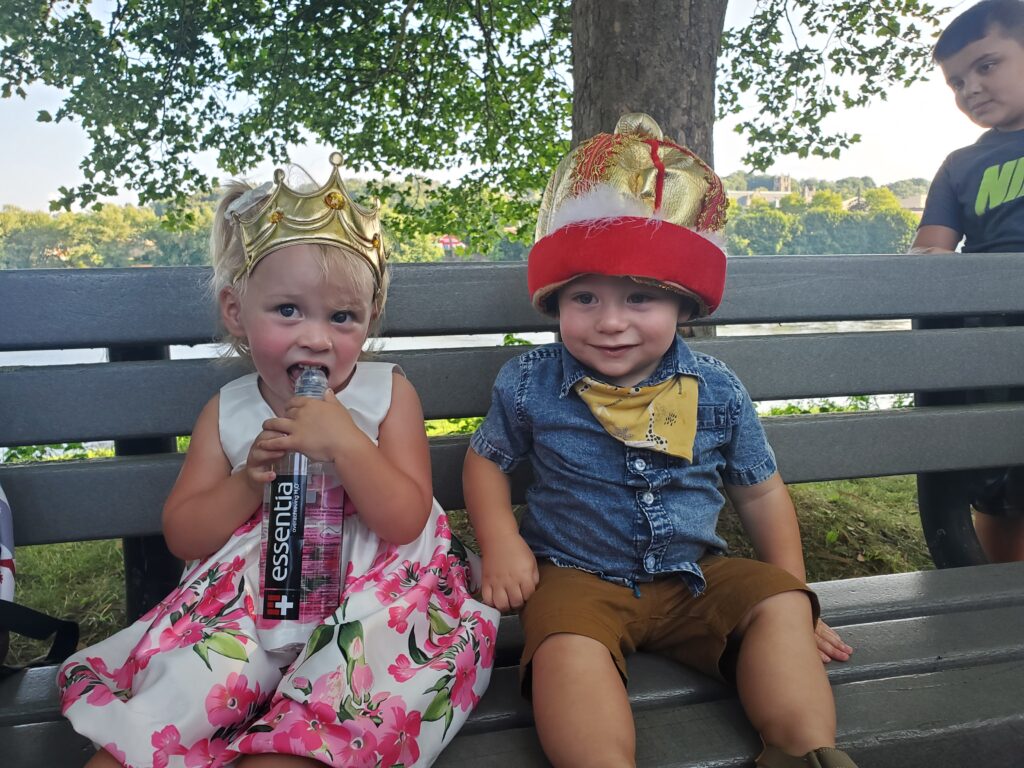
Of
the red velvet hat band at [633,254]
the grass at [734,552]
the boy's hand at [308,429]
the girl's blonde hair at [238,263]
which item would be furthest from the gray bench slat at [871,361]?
the grass at [734,552]

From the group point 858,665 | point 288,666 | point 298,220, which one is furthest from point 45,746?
point 858,665

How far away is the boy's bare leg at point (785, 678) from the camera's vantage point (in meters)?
1.39

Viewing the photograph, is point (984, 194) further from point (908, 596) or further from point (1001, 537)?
point (908, 596)

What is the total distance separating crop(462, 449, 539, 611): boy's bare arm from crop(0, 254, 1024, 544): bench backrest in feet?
0.67

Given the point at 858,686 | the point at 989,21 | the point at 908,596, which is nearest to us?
the point at 858,686

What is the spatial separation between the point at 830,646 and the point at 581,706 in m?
0.61

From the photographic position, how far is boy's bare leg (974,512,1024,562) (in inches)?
110

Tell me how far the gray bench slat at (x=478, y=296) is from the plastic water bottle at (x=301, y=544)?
1.77 ft

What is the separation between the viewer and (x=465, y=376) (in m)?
2.13

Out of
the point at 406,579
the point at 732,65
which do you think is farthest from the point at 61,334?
the point at 732,65

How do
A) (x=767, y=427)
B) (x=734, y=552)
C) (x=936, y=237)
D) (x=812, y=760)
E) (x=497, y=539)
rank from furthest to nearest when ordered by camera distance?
(x=734, y=552) < (x=936, y=237) < (x=767, y=427) < (x=497, y=539) < (x=812, y=760)

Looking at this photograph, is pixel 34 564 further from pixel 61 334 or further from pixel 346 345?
pixel 346 345

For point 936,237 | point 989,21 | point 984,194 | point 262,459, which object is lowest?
point 262,459

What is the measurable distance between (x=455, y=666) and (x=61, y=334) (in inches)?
44.3
